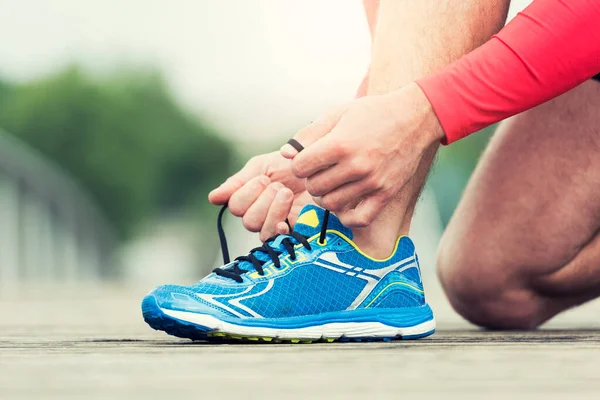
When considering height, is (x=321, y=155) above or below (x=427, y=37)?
below

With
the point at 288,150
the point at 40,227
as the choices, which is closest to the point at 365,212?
the point at 288,150

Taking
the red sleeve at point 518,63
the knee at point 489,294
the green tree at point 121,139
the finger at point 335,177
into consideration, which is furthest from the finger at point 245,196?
the green tree at point 121,139

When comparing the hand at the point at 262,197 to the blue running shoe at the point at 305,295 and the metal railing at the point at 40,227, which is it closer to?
the blue running shoe at the point at 305,295

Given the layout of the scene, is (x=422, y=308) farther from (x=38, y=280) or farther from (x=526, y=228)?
(x=38, y=280)

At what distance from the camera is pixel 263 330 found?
71.1 inches

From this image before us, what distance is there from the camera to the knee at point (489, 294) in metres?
2.47

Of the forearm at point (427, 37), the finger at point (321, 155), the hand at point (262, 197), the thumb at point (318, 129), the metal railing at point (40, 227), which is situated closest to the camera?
the finger at point (321, 155)

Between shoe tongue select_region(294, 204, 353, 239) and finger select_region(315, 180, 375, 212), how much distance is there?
0.18 metres

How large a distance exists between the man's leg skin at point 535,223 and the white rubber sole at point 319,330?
560mm

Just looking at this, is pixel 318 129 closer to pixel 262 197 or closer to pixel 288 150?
pixel 288 150

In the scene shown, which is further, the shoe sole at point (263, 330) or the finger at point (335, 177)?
the shoe sole at point (263, 330)

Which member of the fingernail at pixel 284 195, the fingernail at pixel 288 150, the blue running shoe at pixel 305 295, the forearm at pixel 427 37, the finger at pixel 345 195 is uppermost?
the forearm at pixel 427 37

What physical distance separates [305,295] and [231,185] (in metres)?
0.30

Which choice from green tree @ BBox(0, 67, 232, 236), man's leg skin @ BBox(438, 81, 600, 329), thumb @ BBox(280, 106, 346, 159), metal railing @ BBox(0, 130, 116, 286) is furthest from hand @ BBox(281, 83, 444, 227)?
green tree @ BBox(0, 67, 232, 236)
